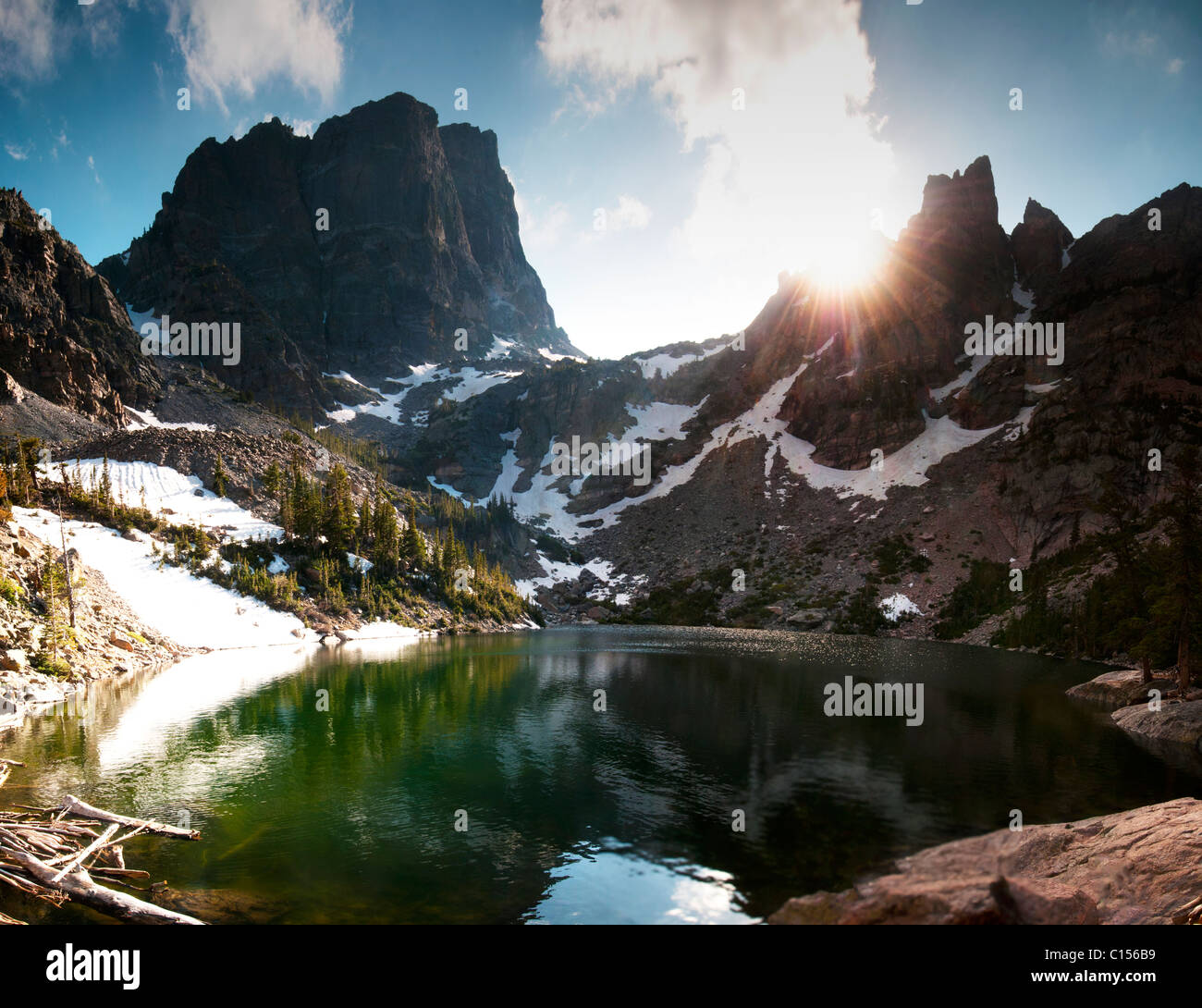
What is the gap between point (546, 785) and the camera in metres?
25.9

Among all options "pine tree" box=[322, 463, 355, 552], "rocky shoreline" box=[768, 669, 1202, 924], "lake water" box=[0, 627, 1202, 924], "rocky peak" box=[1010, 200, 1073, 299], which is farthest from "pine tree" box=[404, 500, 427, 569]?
"rocky peak" box=[1010, 200, 1073, 299]

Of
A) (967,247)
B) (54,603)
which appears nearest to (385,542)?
(54,603)

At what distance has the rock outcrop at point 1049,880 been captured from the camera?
836 centimetres

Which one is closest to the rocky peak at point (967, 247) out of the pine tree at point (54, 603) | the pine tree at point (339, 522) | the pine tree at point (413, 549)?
the pine tree at point (413, 549)

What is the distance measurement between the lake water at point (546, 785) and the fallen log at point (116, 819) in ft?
1.45

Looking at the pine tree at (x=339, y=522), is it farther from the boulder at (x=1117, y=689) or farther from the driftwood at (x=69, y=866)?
the boulder at (x=1117, y=689)

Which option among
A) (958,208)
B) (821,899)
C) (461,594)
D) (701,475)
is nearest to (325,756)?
(821,899)

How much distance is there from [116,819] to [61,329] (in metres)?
173

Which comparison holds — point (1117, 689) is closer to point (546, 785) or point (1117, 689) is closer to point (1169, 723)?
point (1169, 723)

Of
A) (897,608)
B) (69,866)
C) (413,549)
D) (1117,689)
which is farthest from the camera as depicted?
(413,549)
